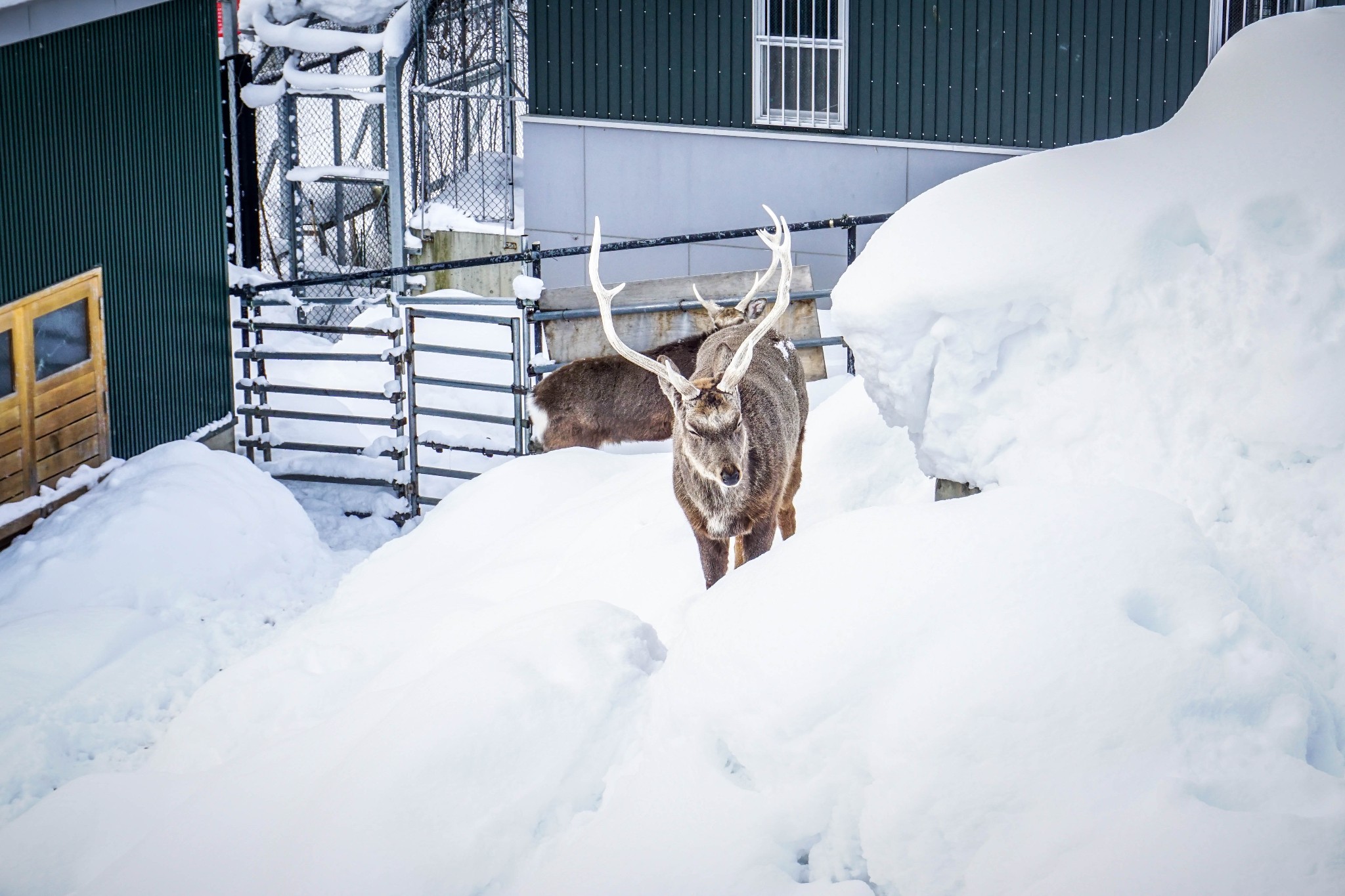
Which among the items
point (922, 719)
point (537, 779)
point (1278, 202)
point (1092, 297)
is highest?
point (1278, 202)

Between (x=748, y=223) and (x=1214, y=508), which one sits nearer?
(x=1214, y=508)

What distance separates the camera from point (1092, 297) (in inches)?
196

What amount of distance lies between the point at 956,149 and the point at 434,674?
1014 cm

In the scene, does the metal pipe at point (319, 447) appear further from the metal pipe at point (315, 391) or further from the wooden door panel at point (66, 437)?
the wooden door panel at point (66, 437)

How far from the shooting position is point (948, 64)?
45.0 feet

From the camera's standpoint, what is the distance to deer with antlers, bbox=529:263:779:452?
1109 cm

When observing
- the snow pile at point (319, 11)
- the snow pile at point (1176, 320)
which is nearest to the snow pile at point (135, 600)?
the snow pile at point (1176, 320)

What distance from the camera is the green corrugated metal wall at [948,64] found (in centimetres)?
1328

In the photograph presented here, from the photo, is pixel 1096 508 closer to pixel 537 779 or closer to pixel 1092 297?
pixel 1092 297

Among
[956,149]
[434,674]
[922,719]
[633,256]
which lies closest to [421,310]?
[633,256]

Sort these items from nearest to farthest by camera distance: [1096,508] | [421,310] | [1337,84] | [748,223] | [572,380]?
[1096,508] < [1337,84] < [572,380] < [421,310] < [748,223]

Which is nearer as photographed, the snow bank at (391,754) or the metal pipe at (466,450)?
the snow bank at (391,754)

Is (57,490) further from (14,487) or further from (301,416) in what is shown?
(301,416)

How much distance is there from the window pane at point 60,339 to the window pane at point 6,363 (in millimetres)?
270
